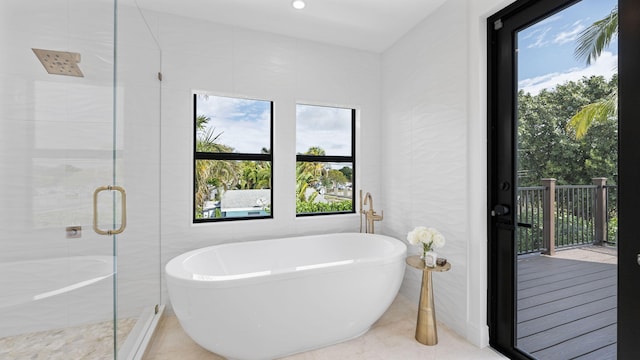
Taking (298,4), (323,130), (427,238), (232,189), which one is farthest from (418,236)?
(298,4)

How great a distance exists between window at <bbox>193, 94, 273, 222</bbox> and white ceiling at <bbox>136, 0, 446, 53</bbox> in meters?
0.71

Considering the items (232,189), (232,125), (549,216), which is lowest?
(549,216)

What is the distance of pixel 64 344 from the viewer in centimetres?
140

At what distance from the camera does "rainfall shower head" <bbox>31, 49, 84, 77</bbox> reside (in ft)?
4.47

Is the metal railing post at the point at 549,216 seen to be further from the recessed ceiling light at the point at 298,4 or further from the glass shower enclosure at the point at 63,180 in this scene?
the glass shower enclosure at the point at 63,180

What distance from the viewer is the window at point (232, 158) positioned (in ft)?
8.95

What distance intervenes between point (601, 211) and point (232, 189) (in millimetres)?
2695

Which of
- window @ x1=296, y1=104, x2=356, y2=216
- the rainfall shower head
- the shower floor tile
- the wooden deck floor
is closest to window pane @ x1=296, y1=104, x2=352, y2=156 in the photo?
window @ x1=296, y1=104, x2=356, y2=216

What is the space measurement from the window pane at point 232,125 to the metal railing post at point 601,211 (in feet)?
8.10

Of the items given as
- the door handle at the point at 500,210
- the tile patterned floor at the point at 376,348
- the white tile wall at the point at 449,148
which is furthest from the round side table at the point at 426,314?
the door handle at the point at 500,210

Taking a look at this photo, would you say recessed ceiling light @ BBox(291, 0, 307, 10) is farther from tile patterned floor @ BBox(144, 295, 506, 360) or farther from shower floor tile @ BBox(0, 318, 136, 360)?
tile patterned floor @ BBox(144, 295, 506, 360)

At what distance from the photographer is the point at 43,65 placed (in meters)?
1.37

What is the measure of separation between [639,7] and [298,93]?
234cm

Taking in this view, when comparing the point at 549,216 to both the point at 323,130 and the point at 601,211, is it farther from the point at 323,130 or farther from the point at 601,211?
the point at 323,130
